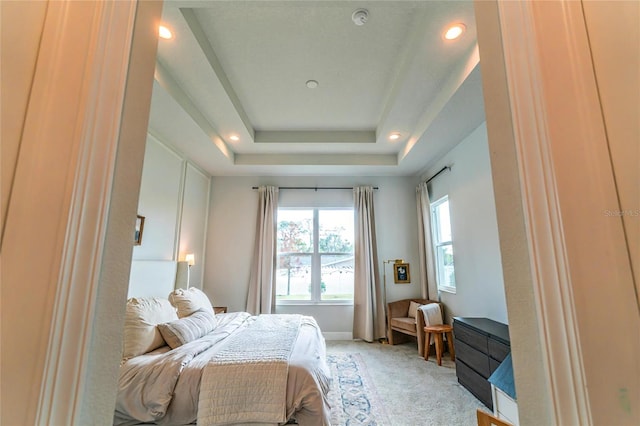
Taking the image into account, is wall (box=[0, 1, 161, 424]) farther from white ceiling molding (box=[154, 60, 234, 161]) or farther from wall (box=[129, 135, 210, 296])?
wall (box=[129, 135, 210, 296])

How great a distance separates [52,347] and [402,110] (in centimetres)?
317

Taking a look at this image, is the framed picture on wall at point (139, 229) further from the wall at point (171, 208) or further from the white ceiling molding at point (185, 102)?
the white ceiling molding at point (185, 102)

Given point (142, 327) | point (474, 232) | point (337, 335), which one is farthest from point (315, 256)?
point (142, 327)

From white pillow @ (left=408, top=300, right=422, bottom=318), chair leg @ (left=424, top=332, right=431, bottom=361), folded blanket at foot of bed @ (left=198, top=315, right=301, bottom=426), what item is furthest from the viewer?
white pillow @ (left=408, top=300, right=422, bottom=318)

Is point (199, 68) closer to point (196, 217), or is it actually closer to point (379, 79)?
point (379, 79)

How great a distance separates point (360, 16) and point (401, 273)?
3.76 m

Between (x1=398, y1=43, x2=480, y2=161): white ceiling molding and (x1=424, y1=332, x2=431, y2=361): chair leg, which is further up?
(x1=398, y1=43, x2=480, y2=161): white ceiling molding

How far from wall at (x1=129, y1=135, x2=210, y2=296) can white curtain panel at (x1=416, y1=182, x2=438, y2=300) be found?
368 centimetres

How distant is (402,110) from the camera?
2949mm

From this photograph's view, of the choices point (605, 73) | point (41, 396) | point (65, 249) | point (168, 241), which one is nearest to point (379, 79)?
point (605, 73)

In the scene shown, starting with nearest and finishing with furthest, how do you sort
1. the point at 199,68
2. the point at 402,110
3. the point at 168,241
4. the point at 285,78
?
the point at 199,68 → the point at 285,78 → the point at 402,110 → the point at 168,241

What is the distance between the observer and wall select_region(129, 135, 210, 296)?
9.82 feet

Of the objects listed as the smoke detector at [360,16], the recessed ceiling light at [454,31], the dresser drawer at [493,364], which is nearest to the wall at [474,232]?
the dresser drawer at [493,364]

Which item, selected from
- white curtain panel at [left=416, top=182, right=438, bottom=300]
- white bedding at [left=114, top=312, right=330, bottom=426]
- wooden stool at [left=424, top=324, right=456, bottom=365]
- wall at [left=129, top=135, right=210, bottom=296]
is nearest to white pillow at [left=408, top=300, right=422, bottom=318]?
white curtain panel at [left=416, top=182, right=438, bottom=300]
